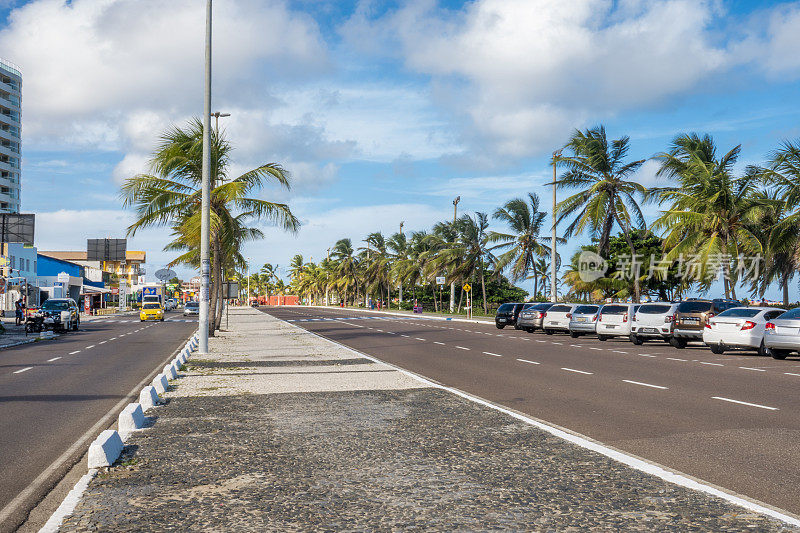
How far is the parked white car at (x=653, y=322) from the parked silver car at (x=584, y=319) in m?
4.18

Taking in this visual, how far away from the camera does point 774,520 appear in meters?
4.98

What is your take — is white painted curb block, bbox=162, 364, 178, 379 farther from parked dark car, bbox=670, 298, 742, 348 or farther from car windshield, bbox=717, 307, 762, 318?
parked dark car, bbox=670, 298, 742, 348

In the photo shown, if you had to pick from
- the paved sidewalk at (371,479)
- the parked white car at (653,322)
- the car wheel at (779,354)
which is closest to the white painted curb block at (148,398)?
the paved sidewalk at (371,479)

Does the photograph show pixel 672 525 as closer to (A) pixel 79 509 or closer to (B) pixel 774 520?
(B) pixel 774 520

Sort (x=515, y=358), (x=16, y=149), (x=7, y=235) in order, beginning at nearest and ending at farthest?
(x=515, y=358) < (x=7, y=235) < (x=16, y=149)

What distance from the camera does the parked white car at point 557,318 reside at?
3484cm

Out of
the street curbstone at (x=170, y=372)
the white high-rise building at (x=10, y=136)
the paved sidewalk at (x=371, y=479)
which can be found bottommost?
the paved sidewalk at (x=371, y=479)

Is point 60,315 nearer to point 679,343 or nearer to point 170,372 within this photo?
point 170,372

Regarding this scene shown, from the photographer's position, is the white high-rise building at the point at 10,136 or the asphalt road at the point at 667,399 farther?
the white high-rise building at the point at 10,136

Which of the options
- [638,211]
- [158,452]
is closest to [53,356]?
[158,452]

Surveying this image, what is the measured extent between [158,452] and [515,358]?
14330mm

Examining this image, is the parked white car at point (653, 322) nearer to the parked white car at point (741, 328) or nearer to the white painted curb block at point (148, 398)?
the parked white car at point (741, 328)

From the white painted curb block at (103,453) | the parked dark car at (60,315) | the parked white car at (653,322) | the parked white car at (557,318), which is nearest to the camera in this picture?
the white painted curb block at (103,453)

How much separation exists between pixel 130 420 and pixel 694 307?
2267 centimetres
